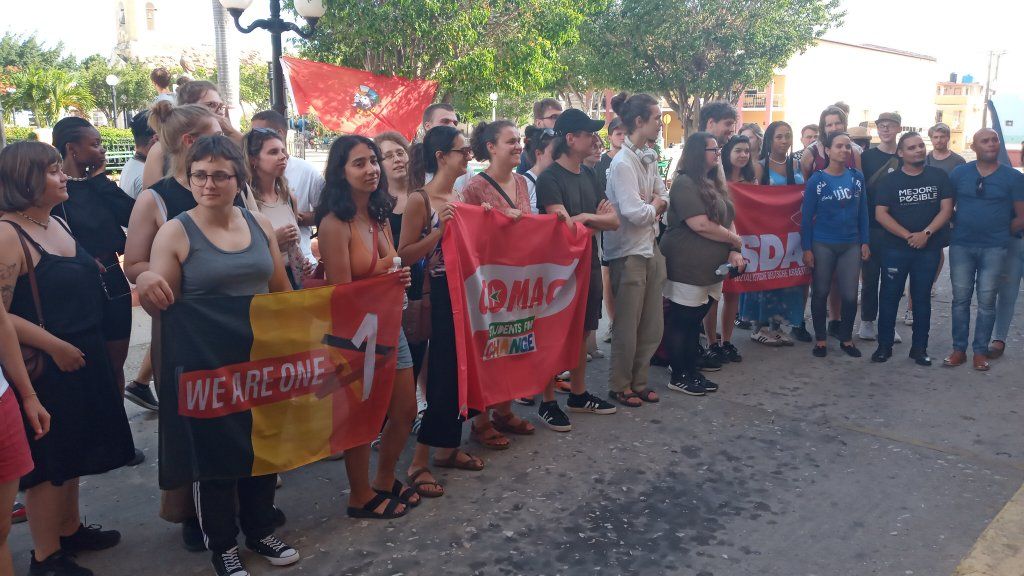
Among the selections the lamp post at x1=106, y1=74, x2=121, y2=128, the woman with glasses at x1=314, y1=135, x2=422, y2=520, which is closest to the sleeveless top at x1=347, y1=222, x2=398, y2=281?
the woman with glasses at x1=314, y1=135, x2=422, y2=520

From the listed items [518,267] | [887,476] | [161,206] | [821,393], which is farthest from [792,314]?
[161,206]

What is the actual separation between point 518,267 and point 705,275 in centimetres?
179

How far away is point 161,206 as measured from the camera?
3496mm

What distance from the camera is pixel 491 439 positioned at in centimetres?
495

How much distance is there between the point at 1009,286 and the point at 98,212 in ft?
22.5

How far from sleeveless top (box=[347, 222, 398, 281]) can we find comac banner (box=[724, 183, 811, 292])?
3.96 meters

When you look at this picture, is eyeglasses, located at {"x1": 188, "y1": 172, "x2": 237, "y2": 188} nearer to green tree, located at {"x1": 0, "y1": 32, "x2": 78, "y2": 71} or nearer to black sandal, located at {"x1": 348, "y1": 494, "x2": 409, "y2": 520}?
black sandal, located at {"x1": 348, "y1": 494, "x2": 409, "y2": 520}

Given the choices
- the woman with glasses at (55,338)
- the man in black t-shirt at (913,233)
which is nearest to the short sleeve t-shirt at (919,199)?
the man in black t-shirt at (913,233)

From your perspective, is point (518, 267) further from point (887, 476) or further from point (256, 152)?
point (887, 476)

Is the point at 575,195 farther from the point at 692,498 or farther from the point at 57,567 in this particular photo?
the point at 57,567

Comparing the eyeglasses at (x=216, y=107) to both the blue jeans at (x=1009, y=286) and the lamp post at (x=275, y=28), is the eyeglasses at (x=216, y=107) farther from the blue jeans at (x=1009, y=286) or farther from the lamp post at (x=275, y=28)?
the blue jeans at (x=1009, y=286)

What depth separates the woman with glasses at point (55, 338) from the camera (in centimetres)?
318

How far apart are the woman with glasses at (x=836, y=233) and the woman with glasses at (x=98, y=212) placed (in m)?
5.43

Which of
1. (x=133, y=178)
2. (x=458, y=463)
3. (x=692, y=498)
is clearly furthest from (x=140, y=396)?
(x=692, y=498)
